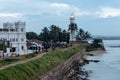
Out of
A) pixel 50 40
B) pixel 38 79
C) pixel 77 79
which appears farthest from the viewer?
pixel 50 40

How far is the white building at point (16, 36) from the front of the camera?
8681 centimetres

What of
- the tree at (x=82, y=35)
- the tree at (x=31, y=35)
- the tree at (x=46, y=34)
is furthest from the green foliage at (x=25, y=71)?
the tree at (x=82, y=35)

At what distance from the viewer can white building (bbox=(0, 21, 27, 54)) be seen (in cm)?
8681

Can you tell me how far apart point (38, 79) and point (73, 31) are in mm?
110467

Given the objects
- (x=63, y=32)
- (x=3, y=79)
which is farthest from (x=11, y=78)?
(x=63, y=32)

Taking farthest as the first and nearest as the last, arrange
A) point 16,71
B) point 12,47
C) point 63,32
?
point 63,32 < point 12,47 < point 16,71

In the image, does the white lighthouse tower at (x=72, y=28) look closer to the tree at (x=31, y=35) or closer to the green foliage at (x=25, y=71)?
the tree at (x=31, y=35)

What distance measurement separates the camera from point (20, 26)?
89625 mm

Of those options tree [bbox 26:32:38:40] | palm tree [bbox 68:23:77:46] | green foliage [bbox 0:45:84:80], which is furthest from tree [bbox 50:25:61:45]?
green foliage [bbox 0:45:84:80]

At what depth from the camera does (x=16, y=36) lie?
8850 centimetres

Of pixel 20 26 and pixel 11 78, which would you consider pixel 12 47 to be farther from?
pixel 11 78

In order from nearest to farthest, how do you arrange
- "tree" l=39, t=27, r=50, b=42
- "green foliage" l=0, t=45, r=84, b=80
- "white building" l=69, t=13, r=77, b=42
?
"green foliage" l=0, t=45, r=84, b=80 → "tree" l=39, t=27, r=50, b=42 → "white building" l=69, t=13, r=77, b=42

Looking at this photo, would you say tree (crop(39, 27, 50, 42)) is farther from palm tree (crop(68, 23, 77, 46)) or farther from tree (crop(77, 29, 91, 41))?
tree (crop(77, 29, 91, 41))

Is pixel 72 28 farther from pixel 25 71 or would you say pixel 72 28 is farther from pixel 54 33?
pixel 25 71
